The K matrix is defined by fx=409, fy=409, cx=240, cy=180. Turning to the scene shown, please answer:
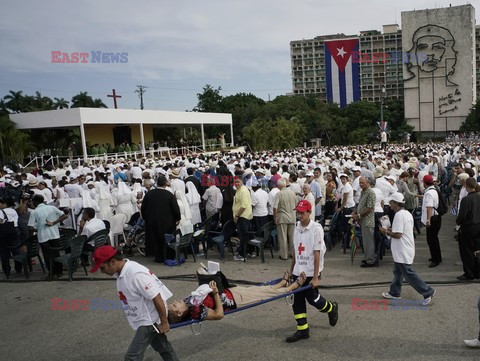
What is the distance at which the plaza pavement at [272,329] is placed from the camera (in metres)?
4.53

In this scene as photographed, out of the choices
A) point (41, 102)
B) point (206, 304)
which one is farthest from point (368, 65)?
point (206, 304)

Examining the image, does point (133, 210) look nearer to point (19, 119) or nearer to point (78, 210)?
point (78, 210)

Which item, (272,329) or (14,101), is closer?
(272,329)

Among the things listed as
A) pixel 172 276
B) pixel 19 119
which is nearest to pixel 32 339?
pixel 172 276

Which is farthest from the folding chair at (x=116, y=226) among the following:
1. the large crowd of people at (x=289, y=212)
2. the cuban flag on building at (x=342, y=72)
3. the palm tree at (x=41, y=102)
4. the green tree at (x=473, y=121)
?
the cuban flag on building at (x=342, y=72)

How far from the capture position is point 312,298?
472 cm

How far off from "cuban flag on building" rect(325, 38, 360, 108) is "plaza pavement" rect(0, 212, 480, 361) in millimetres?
67110

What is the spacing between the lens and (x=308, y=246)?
477 centimetres

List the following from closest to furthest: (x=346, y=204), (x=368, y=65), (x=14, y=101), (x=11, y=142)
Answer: (x=346, y=204), (x=11, y=142), (x=14, y=101), (x=368, y=65)

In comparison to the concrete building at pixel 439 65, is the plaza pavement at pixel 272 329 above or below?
below

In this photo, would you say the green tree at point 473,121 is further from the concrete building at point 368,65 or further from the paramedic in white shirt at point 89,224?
the paramedic in white shirt at point 89,224

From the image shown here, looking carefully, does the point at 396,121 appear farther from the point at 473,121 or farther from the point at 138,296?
the point at 138,296

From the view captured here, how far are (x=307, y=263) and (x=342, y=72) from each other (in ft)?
235

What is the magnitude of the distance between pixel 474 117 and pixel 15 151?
58.7m
